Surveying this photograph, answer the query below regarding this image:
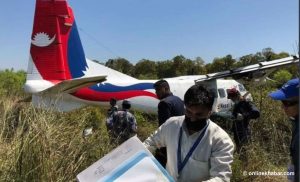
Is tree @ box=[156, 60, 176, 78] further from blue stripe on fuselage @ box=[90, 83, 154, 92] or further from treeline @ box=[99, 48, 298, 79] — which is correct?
blue stripe on fuselage @ box=[90, 83, 154, 92]

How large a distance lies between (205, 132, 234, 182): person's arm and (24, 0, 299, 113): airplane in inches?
294

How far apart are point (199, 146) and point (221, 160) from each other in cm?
14

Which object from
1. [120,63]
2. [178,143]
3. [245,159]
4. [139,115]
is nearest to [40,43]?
[139,115]

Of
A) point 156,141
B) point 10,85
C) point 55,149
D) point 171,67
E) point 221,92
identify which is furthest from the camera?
point 171,67

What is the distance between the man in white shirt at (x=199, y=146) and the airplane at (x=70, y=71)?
733 cm

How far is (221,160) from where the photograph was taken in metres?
2.08

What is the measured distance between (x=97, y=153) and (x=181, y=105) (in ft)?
3.61

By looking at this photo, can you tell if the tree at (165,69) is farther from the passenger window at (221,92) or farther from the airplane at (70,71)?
the airplane at (70,71)

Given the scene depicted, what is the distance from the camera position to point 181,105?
448 cm

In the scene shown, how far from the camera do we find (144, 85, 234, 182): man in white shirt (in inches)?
82.4

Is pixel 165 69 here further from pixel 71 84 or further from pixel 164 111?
pixel 164 111

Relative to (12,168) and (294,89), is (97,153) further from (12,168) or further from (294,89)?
(294,89)

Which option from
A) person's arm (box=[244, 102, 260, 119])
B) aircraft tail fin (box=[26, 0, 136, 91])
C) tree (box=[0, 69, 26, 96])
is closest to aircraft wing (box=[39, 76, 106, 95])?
tree (box=[0, 69, 26, 96])

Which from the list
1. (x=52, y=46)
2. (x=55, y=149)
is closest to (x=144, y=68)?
(x=52, y=46)
